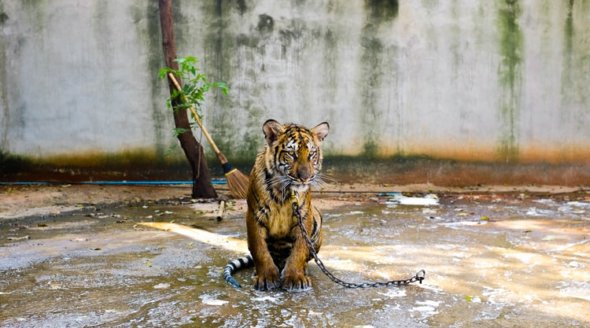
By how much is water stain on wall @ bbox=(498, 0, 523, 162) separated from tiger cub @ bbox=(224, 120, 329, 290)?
5643 mm

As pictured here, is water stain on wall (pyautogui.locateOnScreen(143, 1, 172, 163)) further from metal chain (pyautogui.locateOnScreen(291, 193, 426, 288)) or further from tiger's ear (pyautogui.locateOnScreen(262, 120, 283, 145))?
metal chain (pyautogui.locateOnScreen(291, 193, 426, 288))

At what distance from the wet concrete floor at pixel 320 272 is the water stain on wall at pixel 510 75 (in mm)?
1968

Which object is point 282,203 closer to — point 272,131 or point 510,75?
point 272,131

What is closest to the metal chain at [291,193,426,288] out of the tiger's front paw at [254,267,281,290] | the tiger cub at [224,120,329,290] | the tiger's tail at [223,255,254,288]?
the tiger cub at [224,120,329,290]

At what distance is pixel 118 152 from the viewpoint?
9734mm

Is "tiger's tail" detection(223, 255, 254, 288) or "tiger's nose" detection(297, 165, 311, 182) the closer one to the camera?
"tiger's nose" detection(297, 165, 311, 182)

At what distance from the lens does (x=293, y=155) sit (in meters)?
4.76

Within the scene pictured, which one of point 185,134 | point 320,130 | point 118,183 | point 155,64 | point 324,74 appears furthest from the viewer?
point 324,74

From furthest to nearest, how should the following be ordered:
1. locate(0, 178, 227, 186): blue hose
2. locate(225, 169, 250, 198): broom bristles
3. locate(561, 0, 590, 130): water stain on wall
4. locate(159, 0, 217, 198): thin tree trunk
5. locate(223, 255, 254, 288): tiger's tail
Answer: locate(561, 0, 590, 130): water stain on wall, locate(0, 178, 227, 186): blue hose, locate(159, 0, 217, 198): thin tree trunk, locate(225, 169, 250, 198): broom bristles, locate(223, 255, 254, 288): tiger's tail

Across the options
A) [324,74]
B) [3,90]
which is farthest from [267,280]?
[3,90]

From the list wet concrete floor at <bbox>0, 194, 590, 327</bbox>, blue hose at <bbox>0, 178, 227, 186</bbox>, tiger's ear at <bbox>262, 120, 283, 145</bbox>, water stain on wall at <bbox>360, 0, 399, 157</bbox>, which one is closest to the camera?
wet concrete floor at <bbox>0, 194, 590, 327</bbox>

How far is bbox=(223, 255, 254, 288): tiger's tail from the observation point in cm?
482

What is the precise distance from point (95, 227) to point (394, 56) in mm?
4967

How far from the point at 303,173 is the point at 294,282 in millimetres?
745
